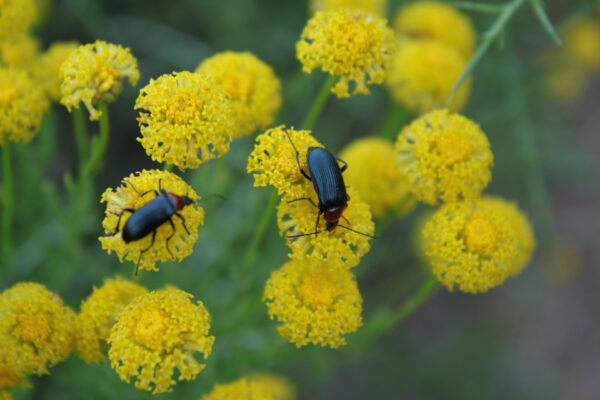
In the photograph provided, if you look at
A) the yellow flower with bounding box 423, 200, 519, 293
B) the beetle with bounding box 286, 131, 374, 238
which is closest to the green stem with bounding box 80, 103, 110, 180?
the beetle with bounding box 286, 131, 374, 238

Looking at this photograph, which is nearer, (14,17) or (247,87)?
(247,87)

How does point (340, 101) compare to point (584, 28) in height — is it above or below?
below

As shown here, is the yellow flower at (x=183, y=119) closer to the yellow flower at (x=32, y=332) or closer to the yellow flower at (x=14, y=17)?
the yellow flower at (x=32, y=332)

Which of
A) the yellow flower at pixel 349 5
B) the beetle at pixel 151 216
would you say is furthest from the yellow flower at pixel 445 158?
the yellow flower at pixel 349 5

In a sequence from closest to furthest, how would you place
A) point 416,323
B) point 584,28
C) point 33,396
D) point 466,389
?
point 33,396, point 466,389, point 416,323, point 584,28

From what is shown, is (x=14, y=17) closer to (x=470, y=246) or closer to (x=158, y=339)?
(x=158, y=339)

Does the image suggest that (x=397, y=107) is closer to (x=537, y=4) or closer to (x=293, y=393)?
(x=537, y=4)

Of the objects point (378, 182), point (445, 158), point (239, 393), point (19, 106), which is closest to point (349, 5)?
point (378, 182)

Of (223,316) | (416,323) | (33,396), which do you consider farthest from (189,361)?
(416,323)
